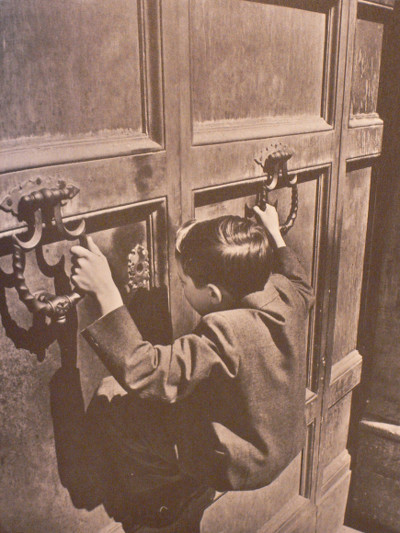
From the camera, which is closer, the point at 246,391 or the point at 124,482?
the point at 246,391

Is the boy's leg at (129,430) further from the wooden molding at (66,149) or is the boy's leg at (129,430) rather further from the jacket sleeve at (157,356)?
the wooden molding at (66,149)

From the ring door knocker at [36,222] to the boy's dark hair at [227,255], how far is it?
0.24 m

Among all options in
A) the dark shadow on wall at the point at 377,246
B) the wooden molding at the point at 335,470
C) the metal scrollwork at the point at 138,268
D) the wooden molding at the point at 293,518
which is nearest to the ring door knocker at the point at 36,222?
the metal scrollwork at the point at 138,268

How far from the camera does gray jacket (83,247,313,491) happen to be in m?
0.97

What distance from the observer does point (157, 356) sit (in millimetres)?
999

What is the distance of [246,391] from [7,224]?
533mm

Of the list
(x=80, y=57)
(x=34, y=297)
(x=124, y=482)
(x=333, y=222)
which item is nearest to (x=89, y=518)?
(x=124, y=482)

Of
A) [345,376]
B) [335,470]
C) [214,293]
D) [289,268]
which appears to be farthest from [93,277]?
[335,470]

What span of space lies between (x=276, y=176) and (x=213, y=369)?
574 millimetres

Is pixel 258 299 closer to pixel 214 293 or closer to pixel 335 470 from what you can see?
pixel 214 293

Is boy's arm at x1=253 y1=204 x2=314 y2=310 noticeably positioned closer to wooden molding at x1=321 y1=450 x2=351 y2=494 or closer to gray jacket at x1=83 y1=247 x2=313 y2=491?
gray jacket at x1=83 y1=247 x2=313 y2=491

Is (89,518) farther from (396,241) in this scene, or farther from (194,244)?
(396,241)

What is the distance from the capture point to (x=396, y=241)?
1.99 m

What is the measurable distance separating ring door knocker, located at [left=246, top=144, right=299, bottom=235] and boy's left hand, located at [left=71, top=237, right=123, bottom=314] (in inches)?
21.5
